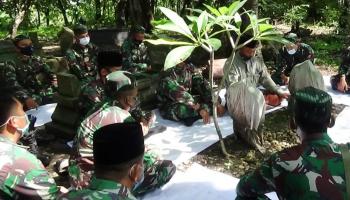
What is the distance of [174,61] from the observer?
8.25ft

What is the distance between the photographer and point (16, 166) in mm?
1857

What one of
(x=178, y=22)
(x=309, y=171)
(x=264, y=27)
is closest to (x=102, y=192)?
(x=309, y=171)

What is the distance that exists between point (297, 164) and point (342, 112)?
3.14 meters

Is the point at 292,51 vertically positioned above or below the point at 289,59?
above

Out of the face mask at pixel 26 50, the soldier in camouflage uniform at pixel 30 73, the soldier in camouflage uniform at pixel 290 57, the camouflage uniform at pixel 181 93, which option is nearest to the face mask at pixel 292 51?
the soldier in camouflage uniform at pixel 290 57

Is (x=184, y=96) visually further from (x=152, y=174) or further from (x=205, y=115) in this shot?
(x=152, y=174)

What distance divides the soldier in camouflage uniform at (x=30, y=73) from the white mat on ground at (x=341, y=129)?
362 cm

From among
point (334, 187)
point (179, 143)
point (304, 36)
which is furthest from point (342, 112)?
point (304, 36)

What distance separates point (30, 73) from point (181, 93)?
235 centimetres

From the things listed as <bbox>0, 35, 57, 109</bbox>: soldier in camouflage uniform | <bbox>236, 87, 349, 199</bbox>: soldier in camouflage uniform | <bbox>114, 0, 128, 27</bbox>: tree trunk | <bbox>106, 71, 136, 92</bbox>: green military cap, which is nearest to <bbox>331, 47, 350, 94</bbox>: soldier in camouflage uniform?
<bbox>106, 71, 136, 92</bbox>: green military cap

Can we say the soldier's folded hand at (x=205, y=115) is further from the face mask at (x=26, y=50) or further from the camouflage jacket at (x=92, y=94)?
the face mask at (x=26, y=50)

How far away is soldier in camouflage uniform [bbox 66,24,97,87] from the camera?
562 centimetres

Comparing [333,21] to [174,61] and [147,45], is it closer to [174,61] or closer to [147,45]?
[147,45]

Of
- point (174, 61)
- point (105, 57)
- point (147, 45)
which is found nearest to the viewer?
point (174, 61)
